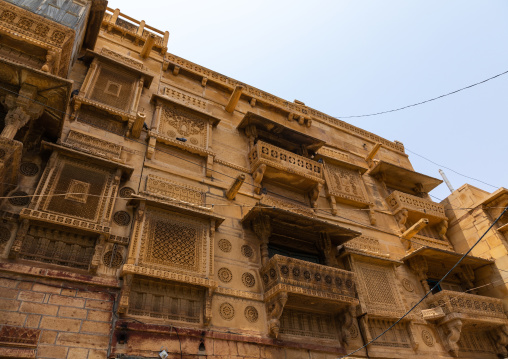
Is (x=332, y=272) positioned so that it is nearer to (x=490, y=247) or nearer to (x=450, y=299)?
(x=450, y=299)

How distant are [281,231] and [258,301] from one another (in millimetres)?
1960

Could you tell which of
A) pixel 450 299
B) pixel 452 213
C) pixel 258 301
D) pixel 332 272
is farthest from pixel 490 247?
pixel 258 301

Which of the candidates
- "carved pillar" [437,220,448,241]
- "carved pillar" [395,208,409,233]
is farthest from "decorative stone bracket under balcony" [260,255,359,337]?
"carved pillar" [437,220,448,241]

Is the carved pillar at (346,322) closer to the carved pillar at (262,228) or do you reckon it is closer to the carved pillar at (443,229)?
the carved pillar at (262,228)

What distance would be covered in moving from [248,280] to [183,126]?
171 inches

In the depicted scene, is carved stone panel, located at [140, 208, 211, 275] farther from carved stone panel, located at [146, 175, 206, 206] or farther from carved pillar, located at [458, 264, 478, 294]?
carved pillar, located at [458, 264, 478, 294]

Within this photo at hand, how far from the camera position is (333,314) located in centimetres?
770

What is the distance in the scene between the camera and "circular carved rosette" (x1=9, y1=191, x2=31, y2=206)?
5673 millimetres

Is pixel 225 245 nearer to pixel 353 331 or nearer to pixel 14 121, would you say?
pixel 353 331

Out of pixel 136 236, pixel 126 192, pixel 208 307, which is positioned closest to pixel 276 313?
pixel 208 307

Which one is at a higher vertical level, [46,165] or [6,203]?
[46,165]

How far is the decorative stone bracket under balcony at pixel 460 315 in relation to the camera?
28.3ft

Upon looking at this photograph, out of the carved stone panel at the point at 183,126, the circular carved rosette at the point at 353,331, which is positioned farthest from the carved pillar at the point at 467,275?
the carved stone panel at the point at 183,126

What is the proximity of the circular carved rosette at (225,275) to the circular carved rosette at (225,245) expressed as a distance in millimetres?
433
